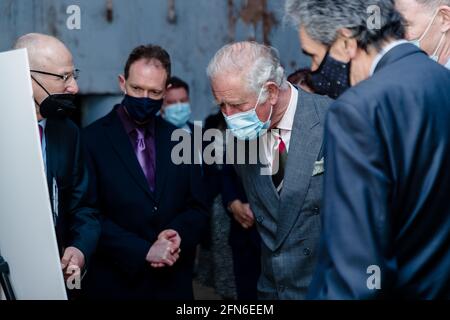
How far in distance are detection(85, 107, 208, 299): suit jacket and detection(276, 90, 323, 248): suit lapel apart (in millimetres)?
858

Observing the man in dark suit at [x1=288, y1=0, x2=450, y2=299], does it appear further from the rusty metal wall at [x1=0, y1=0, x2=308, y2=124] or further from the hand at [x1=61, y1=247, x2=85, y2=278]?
the rusty metal wall at [x1=0, y1=0, x2=308, y2=124]

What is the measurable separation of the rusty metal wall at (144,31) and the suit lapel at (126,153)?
1367mm

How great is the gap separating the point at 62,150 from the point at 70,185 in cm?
18

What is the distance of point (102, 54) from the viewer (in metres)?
5.30

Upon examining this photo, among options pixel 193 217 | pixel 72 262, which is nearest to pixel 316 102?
pixel 193 217

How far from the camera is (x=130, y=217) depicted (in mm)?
3664

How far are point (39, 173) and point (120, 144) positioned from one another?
1.38 meters

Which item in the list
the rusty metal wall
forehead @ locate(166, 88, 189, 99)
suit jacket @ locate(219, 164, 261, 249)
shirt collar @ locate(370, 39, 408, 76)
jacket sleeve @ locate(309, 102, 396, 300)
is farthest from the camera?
forehead @ locate(166, 88, 189, 99)

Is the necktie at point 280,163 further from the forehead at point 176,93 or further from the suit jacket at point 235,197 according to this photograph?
the forehead at point 176,93

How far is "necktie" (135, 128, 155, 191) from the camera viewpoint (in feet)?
12.2

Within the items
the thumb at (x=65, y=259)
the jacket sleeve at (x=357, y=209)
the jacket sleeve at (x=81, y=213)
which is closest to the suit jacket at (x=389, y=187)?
the jacket sleeve at (x=357, y=209)

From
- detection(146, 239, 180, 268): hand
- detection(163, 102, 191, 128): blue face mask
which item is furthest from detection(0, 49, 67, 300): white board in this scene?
detection(163, 102, 191, 128): blue face mask

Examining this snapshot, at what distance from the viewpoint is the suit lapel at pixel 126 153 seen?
365cm

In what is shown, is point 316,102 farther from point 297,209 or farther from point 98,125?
point 98,125
